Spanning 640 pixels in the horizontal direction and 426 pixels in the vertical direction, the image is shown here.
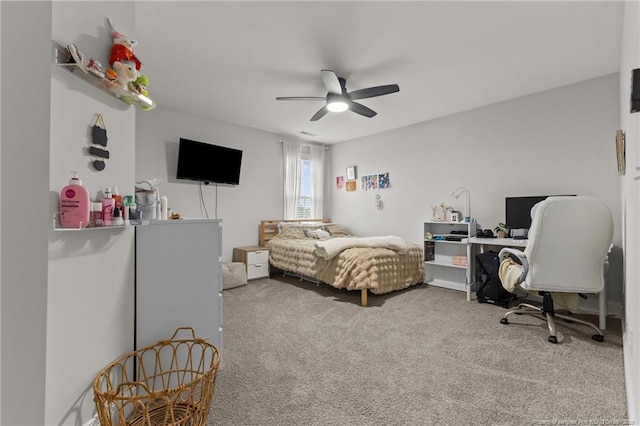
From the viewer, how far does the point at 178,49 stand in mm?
2477

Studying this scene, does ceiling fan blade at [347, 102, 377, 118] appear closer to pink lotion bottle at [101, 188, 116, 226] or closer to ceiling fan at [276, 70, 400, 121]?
ceiling fan at [276, 70, 400, 121]

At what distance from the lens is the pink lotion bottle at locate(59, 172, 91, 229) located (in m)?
1.03

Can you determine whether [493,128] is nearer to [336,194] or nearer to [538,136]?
[538,136]

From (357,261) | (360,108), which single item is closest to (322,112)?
(360,108)

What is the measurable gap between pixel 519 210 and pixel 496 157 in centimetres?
77

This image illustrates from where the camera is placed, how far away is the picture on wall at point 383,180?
16.3ft

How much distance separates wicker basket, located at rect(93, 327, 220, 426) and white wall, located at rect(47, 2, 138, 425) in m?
0.08

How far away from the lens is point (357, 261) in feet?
10.7

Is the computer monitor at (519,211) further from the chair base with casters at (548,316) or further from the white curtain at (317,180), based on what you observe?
the white curtain at (317,180)

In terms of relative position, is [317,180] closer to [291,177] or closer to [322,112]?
[291,177]

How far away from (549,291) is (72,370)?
3172mm

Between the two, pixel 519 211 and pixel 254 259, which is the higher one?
pixel 519 211

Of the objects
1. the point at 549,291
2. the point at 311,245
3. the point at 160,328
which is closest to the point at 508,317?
the point at 549,291

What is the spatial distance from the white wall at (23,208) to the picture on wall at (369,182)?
4692 mm
